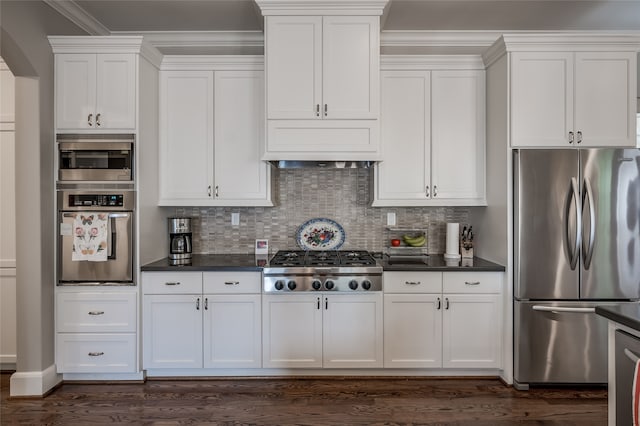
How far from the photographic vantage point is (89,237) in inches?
119

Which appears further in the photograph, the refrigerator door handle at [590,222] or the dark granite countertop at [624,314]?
the refrigerator door handle at [590,222]

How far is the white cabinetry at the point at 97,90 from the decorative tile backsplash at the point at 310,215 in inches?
42.8

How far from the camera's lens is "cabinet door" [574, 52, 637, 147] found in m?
3.08

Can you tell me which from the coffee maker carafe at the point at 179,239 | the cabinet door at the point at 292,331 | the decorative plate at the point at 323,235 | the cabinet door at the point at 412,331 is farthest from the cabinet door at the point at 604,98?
the coffee maker carafe at the point at 179,239

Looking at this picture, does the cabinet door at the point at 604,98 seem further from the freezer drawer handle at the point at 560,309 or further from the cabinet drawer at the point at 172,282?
the cabinet drawer at the point at 172,282

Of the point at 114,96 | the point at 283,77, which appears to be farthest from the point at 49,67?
the point at 283,77

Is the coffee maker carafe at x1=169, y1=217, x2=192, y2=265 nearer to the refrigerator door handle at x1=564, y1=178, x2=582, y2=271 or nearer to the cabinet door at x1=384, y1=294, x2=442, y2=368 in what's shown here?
the cabinet door at x1=384, y1=294, x2=442, y2=368

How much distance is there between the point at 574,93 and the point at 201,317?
330cm

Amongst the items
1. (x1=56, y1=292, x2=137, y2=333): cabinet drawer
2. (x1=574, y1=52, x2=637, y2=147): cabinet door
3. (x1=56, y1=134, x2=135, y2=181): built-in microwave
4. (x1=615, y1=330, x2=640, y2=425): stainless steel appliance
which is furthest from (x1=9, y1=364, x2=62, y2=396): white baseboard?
(x1=574, y1=52, x2=637, y2=147): cabinet door

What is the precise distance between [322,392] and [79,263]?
A: 2.05m

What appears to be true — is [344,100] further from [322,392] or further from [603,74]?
[322,392]

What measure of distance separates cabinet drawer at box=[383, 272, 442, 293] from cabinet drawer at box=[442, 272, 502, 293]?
70mm

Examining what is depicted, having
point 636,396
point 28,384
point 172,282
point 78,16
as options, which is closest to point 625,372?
point 636,396

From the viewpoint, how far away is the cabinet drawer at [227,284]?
313 centimetres
